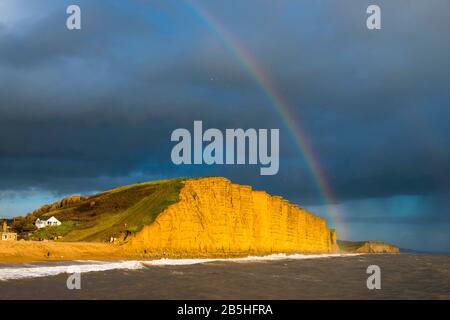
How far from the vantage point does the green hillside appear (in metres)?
86.1

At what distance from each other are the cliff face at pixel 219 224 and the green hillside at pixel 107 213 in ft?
7.86

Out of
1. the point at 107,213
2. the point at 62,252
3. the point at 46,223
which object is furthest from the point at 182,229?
the point at 46,223

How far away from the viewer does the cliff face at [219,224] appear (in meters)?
79.8

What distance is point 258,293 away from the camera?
26.3 m

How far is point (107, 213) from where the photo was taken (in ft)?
421

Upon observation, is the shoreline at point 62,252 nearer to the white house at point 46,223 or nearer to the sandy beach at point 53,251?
the sandy beach at point 53,251

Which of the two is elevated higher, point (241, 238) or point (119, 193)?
point (119, 193)

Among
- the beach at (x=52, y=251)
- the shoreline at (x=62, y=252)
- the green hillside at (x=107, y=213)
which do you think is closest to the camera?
the beach at (x=52, y=251)

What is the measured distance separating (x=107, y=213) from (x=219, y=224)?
153 feet

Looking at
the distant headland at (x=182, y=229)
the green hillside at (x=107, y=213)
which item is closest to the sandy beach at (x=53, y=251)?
the distant headland at (x=182, y=229)

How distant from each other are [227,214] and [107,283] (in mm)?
66745
